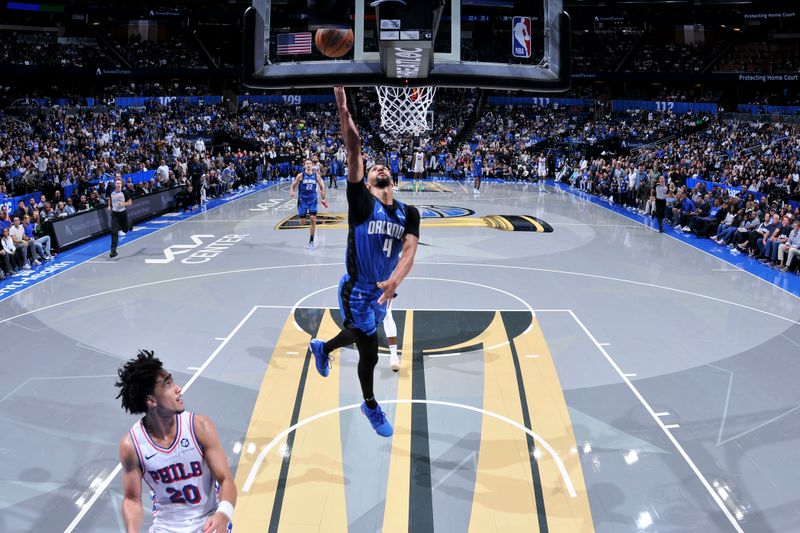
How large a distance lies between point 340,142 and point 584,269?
1017 inches

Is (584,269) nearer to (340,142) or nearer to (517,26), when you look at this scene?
(517,26)

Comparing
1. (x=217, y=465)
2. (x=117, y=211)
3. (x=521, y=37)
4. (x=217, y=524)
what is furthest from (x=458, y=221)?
(x=217, y=524)

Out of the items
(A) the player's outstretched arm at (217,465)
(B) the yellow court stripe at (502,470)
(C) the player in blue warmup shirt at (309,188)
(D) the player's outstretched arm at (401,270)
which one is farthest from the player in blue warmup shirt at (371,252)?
(C) the player in blue warmup shirt at (309,188)

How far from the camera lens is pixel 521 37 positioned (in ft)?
22.0

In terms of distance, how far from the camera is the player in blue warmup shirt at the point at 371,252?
4781 mm

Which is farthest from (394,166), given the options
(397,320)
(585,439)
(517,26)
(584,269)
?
(585,439)

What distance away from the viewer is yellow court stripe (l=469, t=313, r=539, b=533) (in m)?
4.68

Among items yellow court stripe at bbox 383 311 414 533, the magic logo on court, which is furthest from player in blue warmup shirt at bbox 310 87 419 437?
the magic logo on court

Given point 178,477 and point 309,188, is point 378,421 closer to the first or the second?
→ point 178,477

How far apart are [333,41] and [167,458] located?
3877mm

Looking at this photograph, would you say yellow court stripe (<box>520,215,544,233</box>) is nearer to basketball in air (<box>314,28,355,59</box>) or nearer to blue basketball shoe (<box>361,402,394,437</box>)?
basketball in air (<box>314,28,355,59</box>)

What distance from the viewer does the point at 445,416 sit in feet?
20.6

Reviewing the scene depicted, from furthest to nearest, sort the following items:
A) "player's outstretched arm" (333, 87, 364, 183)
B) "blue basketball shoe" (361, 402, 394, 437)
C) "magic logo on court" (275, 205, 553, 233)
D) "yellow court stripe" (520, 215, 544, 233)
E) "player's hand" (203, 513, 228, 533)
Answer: "magic logo on court" (275, 205, 553, 233)
"yellow court stripe" (520, 215, 544, 233)
"blue basketball shoe" (361, 402, 394, 437)
"player's outstretched arm" (333, 87, 364, 183)
"player's hand" (203, 513, 228, 533)

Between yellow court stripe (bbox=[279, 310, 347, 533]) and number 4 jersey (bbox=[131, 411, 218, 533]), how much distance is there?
1596 mm
